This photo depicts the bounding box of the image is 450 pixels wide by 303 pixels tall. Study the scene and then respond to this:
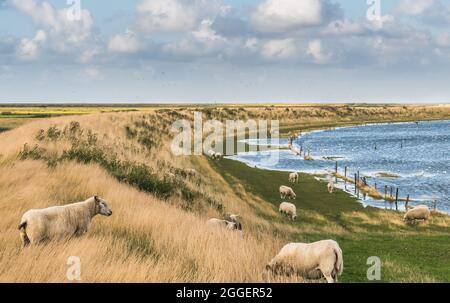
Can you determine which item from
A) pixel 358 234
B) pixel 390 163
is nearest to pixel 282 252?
pixel 358 234

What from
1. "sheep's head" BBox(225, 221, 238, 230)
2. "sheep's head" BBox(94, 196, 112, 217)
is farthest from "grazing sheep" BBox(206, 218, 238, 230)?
"sheep's head" BBox(94, 196, 112, 217)

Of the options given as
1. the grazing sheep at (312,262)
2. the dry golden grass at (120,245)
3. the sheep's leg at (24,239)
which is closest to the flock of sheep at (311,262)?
the grazing sheep at (312,262)

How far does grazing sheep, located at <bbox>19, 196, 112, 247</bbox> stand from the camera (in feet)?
33.6

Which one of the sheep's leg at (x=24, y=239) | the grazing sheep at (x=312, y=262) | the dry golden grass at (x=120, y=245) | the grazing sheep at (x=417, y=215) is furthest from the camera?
the grazing sheep at (x=417, y=215)

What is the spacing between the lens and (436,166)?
5659 cm

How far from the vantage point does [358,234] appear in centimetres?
2402

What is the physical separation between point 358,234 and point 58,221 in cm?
1697

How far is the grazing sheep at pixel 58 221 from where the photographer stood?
1024 centimetres

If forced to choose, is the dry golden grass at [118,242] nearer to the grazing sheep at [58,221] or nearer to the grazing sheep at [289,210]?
the grazing sheep at [58,221]

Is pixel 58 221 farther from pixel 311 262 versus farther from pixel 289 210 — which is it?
pixel 289 210

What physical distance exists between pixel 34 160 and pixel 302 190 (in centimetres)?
2389

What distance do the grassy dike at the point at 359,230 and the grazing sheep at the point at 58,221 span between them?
6.89 m

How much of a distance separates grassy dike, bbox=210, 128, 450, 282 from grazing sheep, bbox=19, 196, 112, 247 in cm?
689
